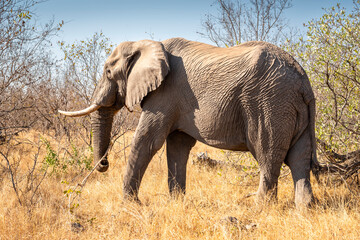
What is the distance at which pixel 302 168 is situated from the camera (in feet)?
11.8

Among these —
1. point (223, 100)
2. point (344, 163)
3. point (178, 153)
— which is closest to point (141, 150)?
point (178, 153)

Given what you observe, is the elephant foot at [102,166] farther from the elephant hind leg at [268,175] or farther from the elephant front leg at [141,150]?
the elephant hind leg at [268,175]

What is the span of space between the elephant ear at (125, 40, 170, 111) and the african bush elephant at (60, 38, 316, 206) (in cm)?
1

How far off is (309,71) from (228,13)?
4681mm

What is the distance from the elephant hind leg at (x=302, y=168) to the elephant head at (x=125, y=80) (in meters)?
1.68

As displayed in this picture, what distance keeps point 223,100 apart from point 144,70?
104 centimetres

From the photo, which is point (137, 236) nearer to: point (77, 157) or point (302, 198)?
point (302, 198)

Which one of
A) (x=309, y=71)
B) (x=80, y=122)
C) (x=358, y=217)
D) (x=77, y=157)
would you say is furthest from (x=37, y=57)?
(x=358, y=217)

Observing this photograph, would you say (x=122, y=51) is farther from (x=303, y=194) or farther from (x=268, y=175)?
(x=303, y=194)

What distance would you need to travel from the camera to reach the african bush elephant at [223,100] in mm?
3506

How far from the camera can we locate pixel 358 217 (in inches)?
132

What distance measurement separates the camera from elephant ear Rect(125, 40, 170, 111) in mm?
3896

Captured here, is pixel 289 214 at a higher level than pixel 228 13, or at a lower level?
lower

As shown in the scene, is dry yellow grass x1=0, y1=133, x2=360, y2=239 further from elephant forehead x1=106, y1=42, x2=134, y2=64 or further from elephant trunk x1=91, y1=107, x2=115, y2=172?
elephant forehead x1=106, y1=42, x2=134, y2=64
